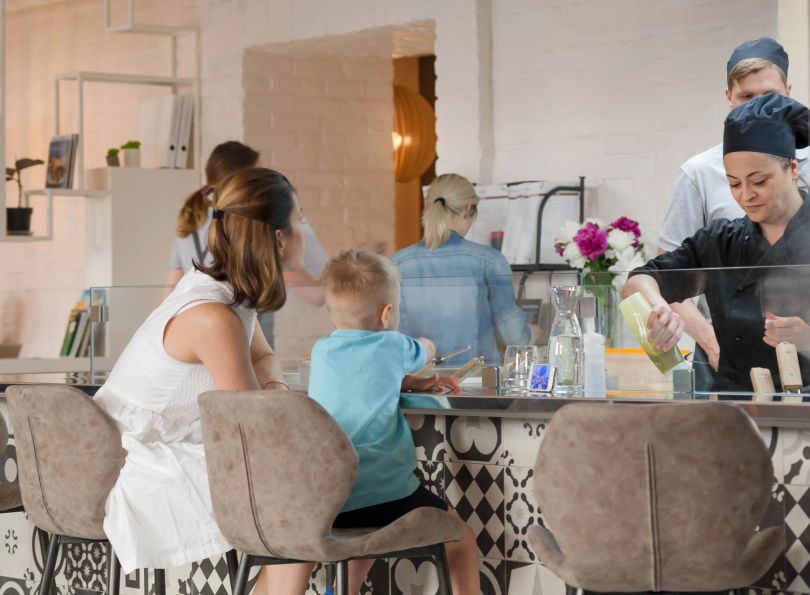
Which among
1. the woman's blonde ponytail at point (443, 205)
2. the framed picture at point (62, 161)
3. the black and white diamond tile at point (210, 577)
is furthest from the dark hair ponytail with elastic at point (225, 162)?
the framed picture at point (62, 161)

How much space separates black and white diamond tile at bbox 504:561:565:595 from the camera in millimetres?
2797

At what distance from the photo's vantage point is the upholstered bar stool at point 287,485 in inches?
95.1

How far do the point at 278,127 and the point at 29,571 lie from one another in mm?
3233

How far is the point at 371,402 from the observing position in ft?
8.81

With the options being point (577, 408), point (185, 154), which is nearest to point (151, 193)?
point (185, 154)

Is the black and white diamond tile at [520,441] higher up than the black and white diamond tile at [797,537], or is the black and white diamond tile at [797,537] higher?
the black and white diamond tile at [520,441]

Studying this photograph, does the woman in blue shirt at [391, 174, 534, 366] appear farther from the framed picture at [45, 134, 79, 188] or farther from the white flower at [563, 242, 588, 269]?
the framed picture at [45, 134, 79, 188]

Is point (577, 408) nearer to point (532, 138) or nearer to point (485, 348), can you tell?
point (485, 348)

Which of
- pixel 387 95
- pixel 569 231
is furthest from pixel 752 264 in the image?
pixel 387 95

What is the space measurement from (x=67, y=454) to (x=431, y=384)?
802 mm

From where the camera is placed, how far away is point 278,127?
259 inches

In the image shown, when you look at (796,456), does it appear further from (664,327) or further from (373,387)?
(373,387)

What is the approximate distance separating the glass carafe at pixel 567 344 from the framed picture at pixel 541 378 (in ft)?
0.04

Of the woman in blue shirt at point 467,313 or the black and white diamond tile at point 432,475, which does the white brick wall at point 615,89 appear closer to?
the woman in blue shirt at point 467,313
